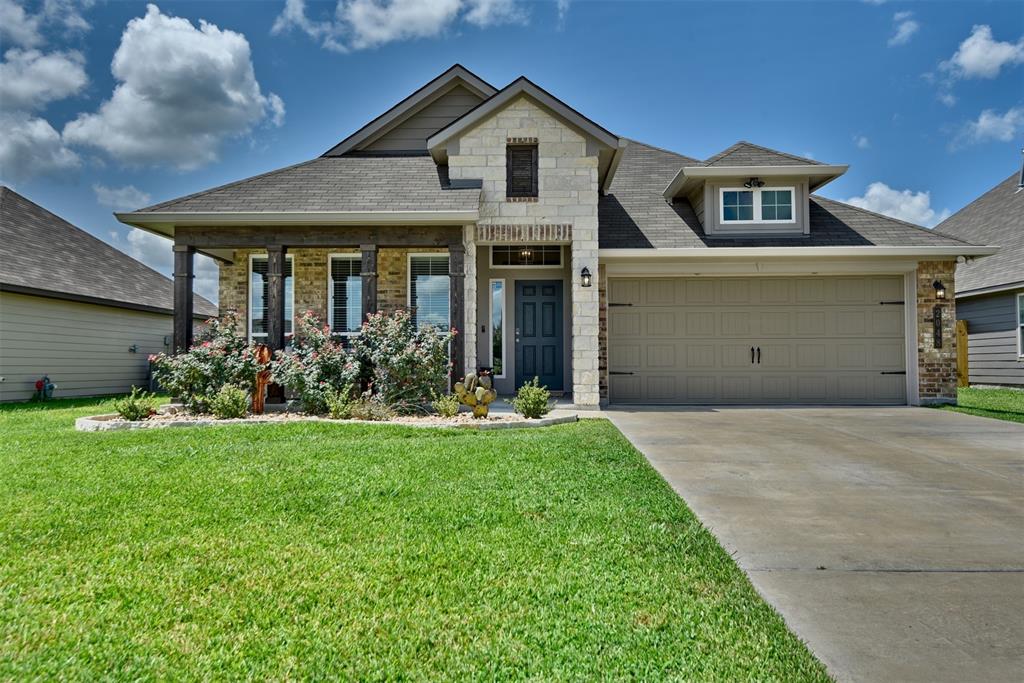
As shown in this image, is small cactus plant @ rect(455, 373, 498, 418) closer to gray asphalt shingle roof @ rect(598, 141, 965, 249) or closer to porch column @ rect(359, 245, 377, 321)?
porch column @ rect(359, 245, 377, 321)

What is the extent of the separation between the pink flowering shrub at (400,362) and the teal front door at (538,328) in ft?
8.65

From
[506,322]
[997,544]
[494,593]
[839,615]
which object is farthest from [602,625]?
[506,322]

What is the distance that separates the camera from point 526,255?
11.0 metres

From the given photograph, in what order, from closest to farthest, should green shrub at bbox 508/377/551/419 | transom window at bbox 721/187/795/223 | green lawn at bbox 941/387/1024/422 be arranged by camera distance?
green shrub at bbox 508/377/551/419, green lawn at bbox 941/387/1024/422, transom window at bbox 721/187/795/223

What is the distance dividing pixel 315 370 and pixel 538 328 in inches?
177

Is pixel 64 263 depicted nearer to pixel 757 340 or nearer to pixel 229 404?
pixel 229 404

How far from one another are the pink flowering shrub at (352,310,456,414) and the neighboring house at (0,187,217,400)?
7.68 meters

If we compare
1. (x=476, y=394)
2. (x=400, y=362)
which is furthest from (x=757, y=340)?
(x=400, y=362)

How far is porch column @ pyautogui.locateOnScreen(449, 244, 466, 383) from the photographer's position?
9016 millimetres

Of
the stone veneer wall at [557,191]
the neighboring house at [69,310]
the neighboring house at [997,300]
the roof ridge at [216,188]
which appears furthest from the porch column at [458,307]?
the neighboring house at [997,300]

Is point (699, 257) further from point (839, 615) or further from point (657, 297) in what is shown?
point (839, 615)

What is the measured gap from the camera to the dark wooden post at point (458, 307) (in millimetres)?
9008

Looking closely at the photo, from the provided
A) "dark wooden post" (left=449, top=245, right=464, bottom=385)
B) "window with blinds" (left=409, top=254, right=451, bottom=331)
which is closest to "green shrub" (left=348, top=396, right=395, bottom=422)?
"dark wooden post" (left=449, top=245, right=464, bottom=385)

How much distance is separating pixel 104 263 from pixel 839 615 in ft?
57.9
